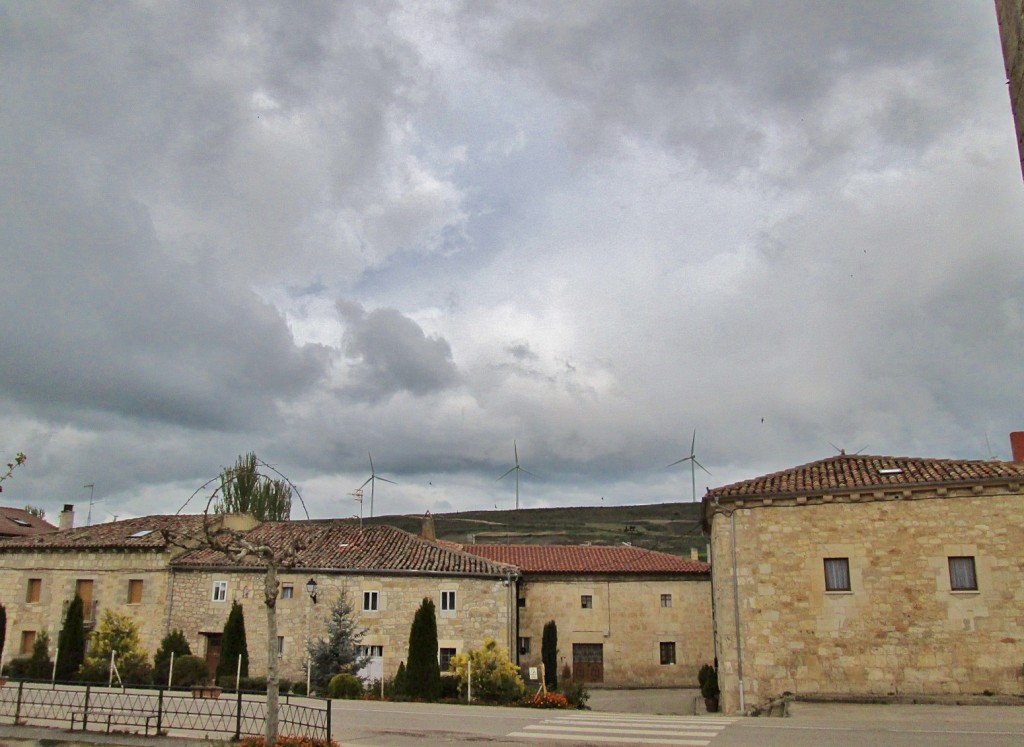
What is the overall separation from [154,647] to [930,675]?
28.3 meters

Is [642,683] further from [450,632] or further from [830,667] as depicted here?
[830,667]

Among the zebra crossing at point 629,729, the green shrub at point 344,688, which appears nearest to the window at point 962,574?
the zebra crossing at point 629,729

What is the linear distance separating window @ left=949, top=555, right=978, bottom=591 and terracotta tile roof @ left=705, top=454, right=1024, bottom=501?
6.58 ft

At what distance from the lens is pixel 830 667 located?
69.5 feet

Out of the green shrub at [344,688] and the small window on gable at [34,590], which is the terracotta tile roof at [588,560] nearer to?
the green shrub at [344,688]

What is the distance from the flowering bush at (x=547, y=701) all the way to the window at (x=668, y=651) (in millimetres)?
14615

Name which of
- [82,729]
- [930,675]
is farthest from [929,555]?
[82,729]

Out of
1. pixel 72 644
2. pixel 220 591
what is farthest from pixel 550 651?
pixel 72 644

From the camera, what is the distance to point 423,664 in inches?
1035

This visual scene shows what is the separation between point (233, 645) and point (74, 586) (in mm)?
9946

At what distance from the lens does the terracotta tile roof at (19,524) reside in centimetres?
5228

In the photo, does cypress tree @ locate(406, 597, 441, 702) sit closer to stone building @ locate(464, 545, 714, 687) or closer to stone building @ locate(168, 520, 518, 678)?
stone building @ locate(168, 520, 518, 678)

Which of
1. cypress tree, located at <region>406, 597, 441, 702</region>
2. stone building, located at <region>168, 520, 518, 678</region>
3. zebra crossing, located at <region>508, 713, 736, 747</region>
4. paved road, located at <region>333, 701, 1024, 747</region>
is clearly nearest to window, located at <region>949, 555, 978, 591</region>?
paved road, located at <region>333, 701, 1024, 747</region>

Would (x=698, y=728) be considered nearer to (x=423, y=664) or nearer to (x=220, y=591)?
(x=423, y=664)
